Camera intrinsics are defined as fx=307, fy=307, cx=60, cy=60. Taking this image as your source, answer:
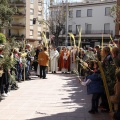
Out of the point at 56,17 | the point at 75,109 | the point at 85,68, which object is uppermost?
the point at 56,17

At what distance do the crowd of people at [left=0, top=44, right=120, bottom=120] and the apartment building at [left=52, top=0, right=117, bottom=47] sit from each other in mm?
37164

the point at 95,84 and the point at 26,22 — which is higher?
the point at 26,22

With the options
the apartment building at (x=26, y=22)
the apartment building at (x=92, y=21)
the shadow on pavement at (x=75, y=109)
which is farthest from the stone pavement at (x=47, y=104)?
the apartment building at (x=26, y=22)

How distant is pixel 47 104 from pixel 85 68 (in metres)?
1.73

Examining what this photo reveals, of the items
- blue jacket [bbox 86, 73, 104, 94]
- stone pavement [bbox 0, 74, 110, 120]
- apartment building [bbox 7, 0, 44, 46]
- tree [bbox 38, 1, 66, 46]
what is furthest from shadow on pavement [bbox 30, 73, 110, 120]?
apartment building [bbox 7, 0, 44, 46]

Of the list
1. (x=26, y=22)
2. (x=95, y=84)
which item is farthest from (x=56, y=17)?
(x=95, y=84)

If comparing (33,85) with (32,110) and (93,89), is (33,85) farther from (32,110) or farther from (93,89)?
(93,89)

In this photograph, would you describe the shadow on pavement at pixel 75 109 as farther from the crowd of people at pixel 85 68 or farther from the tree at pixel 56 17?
the tree at pixel 56 17

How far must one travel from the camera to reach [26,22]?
71.2m

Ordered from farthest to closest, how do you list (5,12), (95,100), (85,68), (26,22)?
1. (26,22)
2. (5,12)
3. (85,68)
4. (95,100)

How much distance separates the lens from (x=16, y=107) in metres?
8.98

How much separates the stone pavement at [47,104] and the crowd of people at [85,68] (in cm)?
43

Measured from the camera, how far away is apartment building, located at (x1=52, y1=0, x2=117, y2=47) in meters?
57.5

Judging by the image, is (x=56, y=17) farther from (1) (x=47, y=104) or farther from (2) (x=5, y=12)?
(1) (x=47, y=104)
